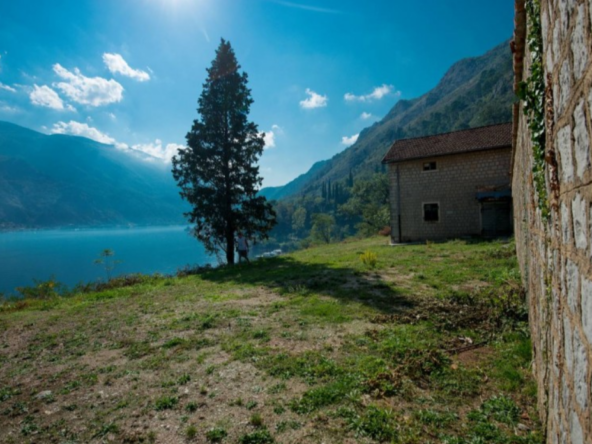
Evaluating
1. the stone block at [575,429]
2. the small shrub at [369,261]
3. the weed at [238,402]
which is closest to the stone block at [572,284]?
the stone block at [575,429]

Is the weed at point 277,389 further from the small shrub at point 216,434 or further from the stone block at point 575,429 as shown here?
the stone block at point 575,429

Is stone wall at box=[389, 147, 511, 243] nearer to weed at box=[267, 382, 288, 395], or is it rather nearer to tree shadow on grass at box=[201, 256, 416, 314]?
tree shadow on grass at box=[201, 256, 416, 314]

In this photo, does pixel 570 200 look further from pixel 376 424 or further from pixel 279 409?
pixel 279 409

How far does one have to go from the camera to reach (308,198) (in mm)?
144750

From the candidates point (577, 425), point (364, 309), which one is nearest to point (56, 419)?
point (577, 425)

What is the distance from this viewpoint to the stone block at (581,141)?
114 centimetres

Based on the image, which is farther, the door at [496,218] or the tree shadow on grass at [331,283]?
the door at [496,218]

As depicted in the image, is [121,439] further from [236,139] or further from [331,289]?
[236,139]

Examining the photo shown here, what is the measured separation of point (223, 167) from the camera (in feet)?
64.5

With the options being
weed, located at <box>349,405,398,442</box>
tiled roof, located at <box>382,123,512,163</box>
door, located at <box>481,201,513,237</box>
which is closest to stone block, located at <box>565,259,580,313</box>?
weed, located at <box>349,405,398,442</box>

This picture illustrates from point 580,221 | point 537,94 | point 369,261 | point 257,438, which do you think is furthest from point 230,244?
point 580,221

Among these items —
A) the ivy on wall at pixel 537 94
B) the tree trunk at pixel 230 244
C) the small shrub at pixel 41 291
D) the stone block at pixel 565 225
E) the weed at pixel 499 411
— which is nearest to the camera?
the stone block at pixel 565 225

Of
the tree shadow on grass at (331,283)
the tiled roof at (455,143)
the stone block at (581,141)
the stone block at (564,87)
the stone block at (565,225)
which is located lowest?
the tree shadow on grass at (331,283)

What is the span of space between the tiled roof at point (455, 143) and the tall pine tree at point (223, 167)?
10148 mm
